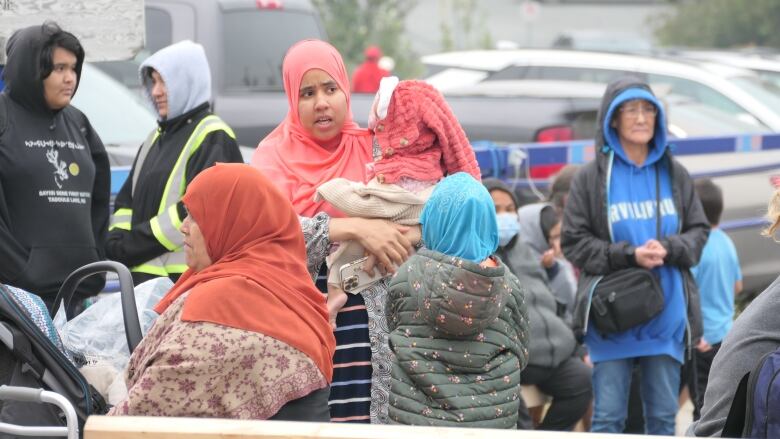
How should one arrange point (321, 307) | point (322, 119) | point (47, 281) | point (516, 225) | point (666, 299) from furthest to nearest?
point (516, 225) → point (666, 299) → point (47, 281) → point (322, 119) → point (321, 307)

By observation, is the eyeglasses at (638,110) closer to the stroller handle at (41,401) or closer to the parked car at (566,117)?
the stroller handle at (41,401)

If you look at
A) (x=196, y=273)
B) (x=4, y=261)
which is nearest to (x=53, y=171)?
(x=4, y=261)

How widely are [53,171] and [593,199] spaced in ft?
7.95

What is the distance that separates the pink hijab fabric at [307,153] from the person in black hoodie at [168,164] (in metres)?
0.53

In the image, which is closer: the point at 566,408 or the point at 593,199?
the point at 593,199

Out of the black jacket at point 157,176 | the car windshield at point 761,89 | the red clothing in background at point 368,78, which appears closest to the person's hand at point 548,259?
the black jacket at point 157,176

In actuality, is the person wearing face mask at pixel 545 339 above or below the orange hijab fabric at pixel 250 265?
below

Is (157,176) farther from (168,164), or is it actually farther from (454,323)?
(454,323)

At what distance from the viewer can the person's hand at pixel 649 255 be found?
19.1 ft

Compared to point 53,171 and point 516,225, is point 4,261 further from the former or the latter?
point 516,225

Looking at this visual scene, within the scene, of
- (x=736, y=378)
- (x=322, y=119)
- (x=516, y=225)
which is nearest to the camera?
(x=736, y=378)

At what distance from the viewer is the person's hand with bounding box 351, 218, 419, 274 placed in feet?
14.7

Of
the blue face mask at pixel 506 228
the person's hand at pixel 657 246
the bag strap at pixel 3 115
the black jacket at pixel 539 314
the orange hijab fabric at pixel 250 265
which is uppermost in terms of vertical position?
the bag strap at pixel 3 115

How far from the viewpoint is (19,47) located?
5102 millimetres
